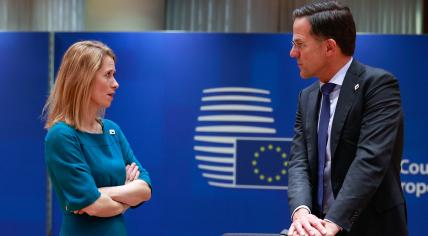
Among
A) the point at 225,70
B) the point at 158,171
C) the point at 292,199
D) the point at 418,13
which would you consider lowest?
the point at 158,171

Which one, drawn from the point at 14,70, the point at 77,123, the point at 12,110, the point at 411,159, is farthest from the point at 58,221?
the point at 411,159

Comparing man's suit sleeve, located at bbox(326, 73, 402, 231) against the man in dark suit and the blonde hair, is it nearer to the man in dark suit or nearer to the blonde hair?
the man in dark suit

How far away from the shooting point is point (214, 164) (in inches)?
175

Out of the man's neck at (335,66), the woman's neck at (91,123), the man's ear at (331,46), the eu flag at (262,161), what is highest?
the man's ear at (331,46)

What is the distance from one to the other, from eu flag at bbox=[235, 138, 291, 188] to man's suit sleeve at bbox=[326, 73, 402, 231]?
2.59 metres

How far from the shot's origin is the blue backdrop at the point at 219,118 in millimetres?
4340

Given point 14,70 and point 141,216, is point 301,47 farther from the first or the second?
point 14,70

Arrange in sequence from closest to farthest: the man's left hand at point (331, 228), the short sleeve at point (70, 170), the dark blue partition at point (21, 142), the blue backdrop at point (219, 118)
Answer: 1. the man's left hand at point (331, 228)
2. the short sleeve at point (70, 170)
3. the blue backdrop at point (219, 118)
4. the dark blue partition at point (21, 142)

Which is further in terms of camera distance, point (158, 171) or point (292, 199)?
point (158, 171)

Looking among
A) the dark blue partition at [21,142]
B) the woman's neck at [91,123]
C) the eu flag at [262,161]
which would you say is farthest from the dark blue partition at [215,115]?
the woman's neck at [91,123]

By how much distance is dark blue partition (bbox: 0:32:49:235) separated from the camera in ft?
15.1

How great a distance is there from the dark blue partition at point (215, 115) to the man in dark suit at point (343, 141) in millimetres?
2464

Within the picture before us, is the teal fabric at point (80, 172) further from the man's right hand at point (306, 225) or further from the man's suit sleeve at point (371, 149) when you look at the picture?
the man's suit sleeve at point (371, 149)

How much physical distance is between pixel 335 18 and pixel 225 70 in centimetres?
265
